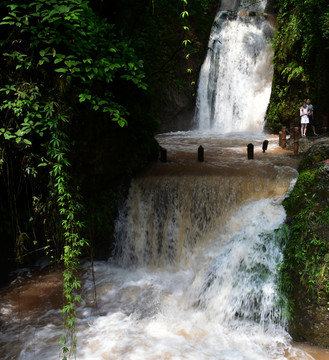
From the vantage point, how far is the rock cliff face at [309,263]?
5.30 meters

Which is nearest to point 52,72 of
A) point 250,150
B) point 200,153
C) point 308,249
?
point 308,249

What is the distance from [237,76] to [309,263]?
14.5 m

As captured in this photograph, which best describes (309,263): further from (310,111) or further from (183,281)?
(310,111)

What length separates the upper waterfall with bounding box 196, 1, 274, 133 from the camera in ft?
57.9

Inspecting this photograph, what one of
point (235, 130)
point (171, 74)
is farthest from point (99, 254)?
point (235, 130)

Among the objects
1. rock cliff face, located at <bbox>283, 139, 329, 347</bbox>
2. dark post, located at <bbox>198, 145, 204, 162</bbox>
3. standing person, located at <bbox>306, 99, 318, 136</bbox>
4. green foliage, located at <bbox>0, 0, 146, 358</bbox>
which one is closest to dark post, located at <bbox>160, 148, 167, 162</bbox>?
dark post, located at <bbox>198, 145, 204, 162</bbox>

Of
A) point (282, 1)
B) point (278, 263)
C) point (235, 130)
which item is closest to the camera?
point (278, 263)

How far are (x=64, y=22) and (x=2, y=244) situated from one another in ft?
15.8

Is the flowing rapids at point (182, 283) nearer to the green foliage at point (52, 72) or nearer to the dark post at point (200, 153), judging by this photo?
the dark post at point (200, 153)

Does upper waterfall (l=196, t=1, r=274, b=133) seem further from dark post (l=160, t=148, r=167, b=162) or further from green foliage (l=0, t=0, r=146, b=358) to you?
green foliage (l=0, t=0, r=146, b=358)

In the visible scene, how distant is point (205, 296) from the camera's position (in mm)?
6520

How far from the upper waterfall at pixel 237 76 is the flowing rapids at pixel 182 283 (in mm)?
8669

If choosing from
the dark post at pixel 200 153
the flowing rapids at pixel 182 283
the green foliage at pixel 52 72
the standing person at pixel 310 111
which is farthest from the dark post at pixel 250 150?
the green foliage at pixel 52 72

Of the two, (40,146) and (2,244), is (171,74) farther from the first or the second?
(2,244)
